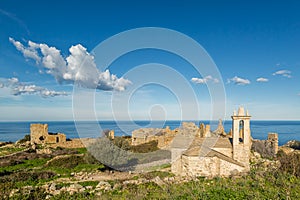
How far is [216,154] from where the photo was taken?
15.3 meters

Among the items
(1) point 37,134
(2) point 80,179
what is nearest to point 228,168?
(2) point 80,179

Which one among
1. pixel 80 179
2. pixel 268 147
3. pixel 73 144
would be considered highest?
pixel 268 147

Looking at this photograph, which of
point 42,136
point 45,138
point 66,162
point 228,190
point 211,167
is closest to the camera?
point 228,190

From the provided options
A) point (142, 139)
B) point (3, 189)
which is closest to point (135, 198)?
point (3, 189)

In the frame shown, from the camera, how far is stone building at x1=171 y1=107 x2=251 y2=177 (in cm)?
1506

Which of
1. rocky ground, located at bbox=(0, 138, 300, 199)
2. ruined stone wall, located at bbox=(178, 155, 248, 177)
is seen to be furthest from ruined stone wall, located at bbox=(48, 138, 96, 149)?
ruined stone wall, located at bbox=(178, 155, 248, 177)

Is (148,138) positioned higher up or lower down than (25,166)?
higher up

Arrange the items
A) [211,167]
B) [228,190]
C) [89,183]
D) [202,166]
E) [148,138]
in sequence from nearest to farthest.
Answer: [228,190]
[89,183]
[211,167]
[202,166]
[148,138]

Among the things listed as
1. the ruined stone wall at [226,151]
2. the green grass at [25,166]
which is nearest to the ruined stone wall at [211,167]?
the ruined stone wall at [226,151]

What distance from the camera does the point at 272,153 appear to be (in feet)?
89.8

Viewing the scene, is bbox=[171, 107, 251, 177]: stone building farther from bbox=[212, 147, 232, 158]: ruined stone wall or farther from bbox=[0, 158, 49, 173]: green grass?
bbox=[0, 158, 49, 173]: green grass

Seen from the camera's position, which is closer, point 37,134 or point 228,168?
point 228,168

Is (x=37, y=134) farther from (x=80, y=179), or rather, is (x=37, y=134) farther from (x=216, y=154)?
(x=216, y=154)

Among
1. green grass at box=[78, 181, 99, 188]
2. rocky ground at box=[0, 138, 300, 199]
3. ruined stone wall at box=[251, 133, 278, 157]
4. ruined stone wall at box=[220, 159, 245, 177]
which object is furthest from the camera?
ruined stone wall at box=[251, 133, 278, 157]
